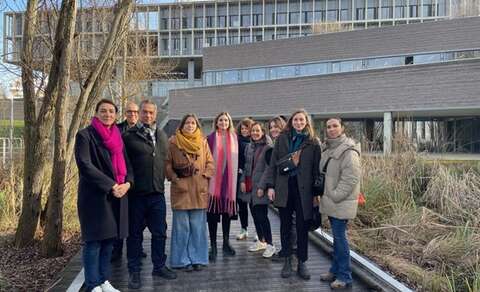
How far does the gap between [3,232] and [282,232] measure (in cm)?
457

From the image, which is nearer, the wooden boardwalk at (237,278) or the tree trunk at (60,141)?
the wooden boardwalk at (237,278)

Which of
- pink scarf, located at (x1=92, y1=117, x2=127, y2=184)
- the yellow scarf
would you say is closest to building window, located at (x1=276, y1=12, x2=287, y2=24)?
the yellow scarf

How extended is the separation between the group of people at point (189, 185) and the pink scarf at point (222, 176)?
0.01 meters

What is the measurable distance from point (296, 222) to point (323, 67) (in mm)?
27729

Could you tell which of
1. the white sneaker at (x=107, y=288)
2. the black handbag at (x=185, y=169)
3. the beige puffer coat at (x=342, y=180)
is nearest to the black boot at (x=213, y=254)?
the black handbag at (x=185, y=169)

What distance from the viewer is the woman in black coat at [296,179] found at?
548cm

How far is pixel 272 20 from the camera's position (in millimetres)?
56000

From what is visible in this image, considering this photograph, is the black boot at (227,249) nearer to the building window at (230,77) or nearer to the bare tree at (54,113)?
the bare tree at (54,113)

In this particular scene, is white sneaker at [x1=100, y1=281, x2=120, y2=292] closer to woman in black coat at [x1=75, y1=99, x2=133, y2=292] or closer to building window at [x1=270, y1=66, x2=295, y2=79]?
woman in black coat at [x1=75, y1=99, x2=133, y2=292]

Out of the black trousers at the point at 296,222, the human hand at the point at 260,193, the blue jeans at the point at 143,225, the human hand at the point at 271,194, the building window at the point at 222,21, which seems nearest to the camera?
the blue jeans at the point at 143,225

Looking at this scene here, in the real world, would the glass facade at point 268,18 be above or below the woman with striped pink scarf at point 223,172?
above

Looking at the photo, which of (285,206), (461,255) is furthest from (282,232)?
(461,255)

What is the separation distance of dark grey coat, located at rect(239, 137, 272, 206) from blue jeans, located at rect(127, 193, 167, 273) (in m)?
1.36

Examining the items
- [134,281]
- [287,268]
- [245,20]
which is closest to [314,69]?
[245,20]
